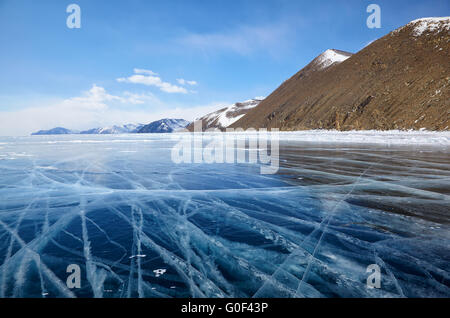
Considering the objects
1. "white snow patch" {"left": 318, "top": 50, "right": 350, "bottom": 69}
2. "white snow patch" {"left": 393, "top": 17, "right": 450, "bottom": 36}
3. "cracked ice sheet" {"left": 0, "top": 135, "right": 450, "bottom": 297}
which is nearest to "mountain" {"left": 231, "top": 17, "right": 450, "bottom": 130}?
"white snow patch" {"left": 393, "top": 17, "right": 450, "bottom": 36}

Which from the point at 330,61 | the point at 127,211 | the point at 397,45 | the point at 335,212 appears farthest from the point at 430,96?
the point at 330,61

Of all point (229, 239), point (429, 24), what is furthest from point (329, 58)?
point (229, 239)

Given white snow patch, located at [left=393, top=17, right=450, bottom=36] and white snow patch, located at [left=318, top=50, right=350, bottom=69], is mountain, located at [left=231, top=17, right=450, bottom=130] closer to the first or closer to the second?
white snow patch, located at [left=393, top=17, right=450, bottom=36]

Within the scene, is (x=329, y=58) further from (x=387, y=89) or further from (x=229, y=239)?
(x=229, y=239)

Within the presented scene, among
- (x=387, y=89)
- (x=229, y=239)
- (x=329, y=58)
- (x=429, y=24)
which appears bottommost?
(x=229, y=239)

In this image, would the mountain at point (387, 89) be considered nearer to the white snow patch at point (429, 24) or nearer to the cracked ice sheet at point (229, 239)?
the white snow patch at point (429, 24)

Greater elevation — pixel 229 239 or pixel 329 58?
pixel 329 58

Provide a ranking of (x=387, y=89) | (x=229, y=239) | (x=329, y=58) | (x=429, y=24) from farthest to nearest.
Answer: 1. (x=329, y=58)
2. (x=429, y=24)
3. (x=387, y=89)
4. (x=229, y=239)

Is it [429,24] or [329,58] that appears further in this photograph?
[329,58]
